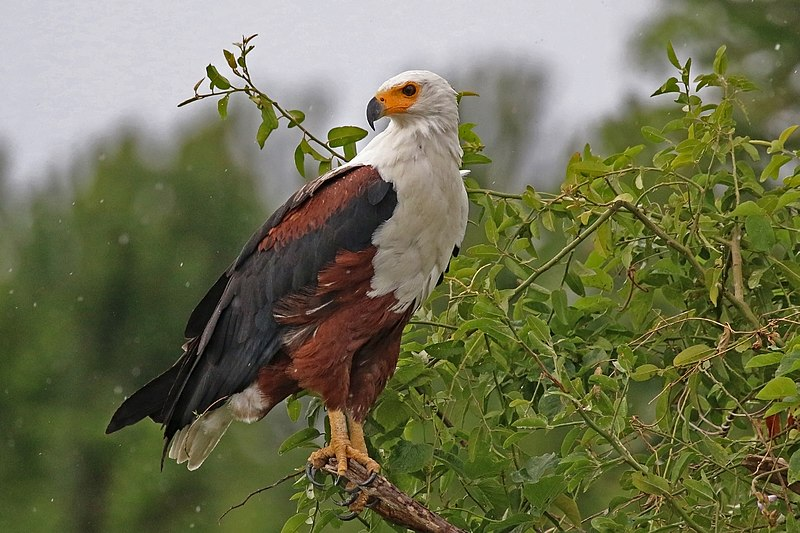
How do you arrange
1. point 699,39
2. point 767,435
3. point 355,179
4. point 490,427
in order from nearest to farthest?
point 767,435 → point 490,427 → point 355,179 → point 699,39

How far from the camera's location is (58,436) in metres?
6.91

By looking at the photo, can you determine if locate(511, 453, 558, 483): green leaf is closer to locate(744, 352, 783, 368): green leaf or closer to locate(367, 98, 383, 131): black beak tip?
locate(744, 352, 783, 368): green leaf

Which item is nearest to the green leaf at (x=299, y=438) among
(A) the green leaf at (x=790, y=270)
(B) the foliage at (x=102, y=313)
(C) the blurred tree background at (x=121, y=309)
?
(A) the green leaf at (x=790, y=270)

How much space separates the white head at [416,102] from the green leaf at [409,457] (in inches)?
26.3

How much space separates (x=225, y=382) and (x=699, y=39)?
4007 millimetres

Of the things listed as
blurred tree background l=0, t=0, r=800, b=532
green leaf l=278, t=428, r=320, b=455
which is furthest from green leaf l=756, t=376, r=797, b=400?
blurred tree background l=0, t=0, r=800, b=532

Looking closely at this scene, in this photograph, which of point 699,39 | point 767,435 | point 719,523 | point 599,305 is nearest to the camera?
point 719,523

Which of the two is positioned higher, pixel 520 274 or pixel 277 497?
pixel 520 274

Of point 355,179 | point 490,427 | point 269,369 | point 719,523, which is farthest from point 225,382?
point 719,523

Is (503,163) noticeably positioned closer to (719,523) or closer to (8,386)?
(8,386)

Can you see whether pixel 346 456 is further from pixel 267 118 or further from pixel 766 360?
pixel 766 360

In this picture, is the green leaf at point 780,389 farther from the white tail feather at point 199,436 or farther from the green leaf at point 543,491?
the white tail feather at point 199,436

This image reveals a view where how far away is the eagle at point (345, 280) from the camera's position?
2.24 m

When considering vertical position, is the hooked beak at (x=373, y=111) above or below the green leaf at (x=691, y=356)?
above
